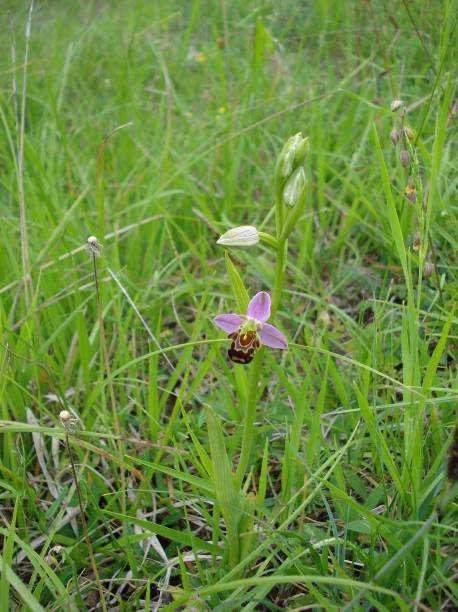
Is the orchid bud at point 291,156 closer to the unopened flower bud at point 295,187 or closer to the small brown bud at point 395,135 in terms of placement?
the unopened flower bud at point 295,187

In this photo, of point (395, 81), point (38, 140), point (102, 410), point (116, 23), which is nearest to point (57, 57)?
point (116, 23)

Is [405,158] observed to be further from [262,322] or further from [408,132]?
[262,322]

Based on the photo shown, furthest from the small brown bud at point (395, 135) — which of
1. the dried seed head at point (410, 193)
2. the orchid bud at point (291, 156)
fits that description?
the orchid bud at point (291, 156)

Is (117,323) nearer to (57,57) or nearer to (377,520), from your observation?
(377,520)

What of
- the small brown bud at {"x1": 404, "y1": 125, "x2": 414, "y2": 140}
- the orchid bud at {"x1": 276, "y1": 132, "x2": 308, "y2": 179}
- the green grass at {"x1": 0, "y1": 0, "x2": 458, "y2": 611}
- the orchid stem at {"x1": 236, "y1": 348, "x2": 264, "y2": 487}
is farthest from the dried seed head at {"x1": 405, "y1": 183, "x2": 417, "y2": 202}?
the orchid stem at {"x1": 236, "y1": 348, "x2": 264, "y2": 487}

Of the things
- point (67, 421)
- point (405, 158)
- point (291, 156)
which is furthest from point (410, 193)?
point (67, 421)
